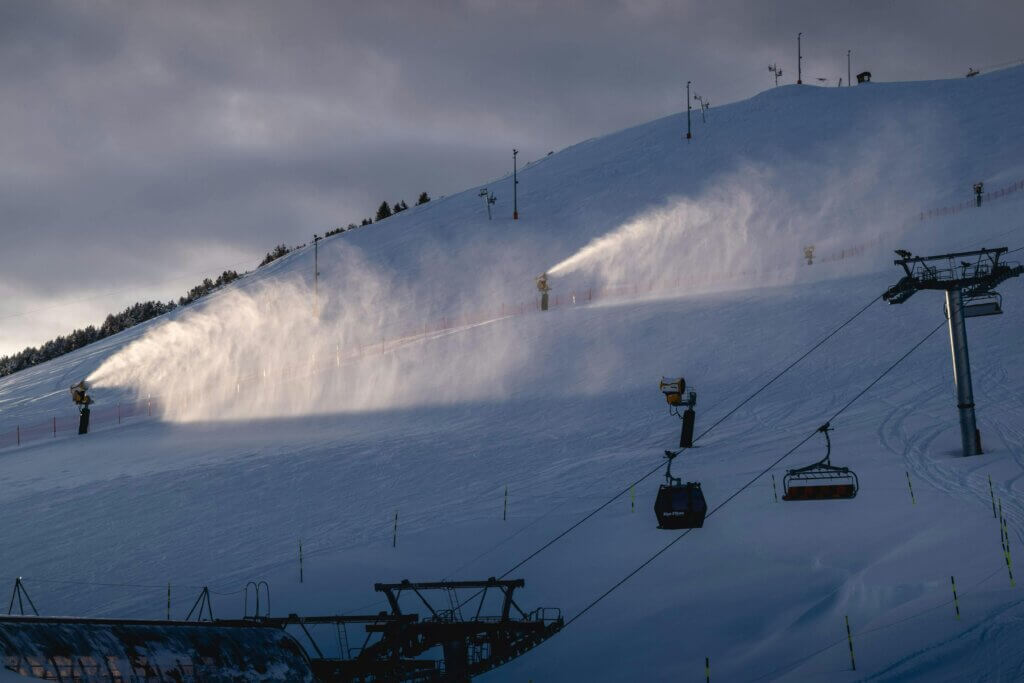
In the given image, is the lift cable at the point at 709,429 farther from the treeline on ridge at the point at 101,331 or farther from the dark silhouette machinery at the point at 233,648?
the treeline on ridge at the point at 101,331

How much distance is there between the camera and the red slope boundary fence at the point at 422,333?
4803 centimetres

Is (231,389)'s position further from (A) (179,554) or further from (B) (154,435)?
(A) (179,554)

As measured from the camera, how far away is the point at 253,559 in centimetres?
2367

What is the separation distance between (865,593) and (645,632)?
154 inches

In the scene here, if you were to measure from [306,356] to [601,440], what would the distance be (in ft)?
98.3

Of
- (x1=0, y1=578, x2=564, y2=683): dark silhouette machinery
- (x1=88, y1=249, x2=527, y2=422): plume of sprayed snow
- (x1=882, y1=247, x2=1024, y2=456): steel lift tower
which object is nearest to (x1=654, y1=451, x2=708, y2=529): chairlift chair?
(x1=0, y1=578, x2=564, y2=683): dark silhouette machinery

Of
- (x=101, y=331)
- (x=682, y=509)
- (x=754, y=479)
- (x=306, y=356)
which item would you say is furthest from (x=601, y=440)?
(x=101, y=331)

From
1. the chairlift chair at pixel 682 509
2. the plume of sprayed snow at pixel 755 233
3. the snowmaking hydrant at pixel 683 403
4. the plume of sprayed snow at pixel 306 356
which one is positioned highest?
the plume of sprayed snow at pixel 755 233

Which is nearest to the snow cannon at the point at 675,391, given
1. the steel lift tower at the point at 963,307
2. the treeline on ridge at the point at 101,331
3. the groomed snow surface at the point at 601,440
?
the groomed snow surface at the point at 601,440

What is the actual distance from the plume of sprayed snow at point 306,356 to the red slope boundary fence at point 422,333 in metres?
0.29

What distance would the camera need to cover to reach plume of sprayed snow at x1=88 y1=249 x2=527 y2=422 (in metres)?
43.7

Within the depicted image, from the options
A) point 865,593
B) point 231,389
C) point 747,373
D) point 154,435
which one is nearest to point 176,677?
point 865,593

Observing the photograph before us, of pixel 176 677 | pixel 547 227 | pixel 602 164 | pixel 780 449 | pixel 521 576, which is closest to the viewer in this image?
pixel 176 677

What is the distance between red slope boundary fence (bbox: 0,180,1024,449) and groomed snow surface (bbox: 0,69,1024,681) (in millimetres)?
619
